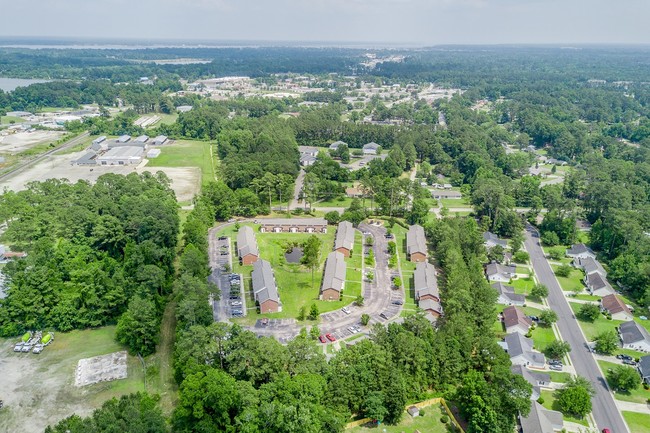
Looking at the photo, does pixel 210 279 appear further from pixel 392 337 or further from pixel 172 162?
pixel 172 162

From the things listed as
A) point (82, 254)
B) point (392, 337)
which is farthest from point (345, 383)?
point (82, 254)

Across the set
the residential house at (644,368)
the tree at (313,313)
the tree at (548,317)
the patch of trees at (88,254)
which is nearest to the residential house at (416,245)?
the tree at (548,317)

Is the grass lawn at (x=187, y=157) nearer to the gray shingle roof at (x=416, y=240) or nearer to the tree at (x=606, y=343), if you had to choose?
the gray shingle roof at (x=416, y=240)

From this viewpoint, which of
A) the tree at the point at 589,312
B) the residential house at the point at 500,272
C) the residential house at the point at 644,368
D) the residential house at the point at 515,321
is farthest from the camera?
the residential house at the point at 500,272

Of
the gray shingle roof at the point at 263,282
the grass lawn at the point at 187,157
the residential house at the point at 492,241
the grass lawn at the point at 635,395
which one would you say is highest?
the gray shingle roof at the point at 263,282

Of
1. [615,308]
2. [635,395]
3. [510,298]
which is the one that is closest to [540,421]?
[635,395]

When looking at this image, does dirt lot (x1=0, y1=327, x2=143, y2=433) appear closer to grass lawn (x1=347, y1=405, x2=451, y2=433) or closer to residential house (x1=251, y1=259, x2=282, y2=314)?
residential house (x1=251, y1=259, x2=282, y2=314)
